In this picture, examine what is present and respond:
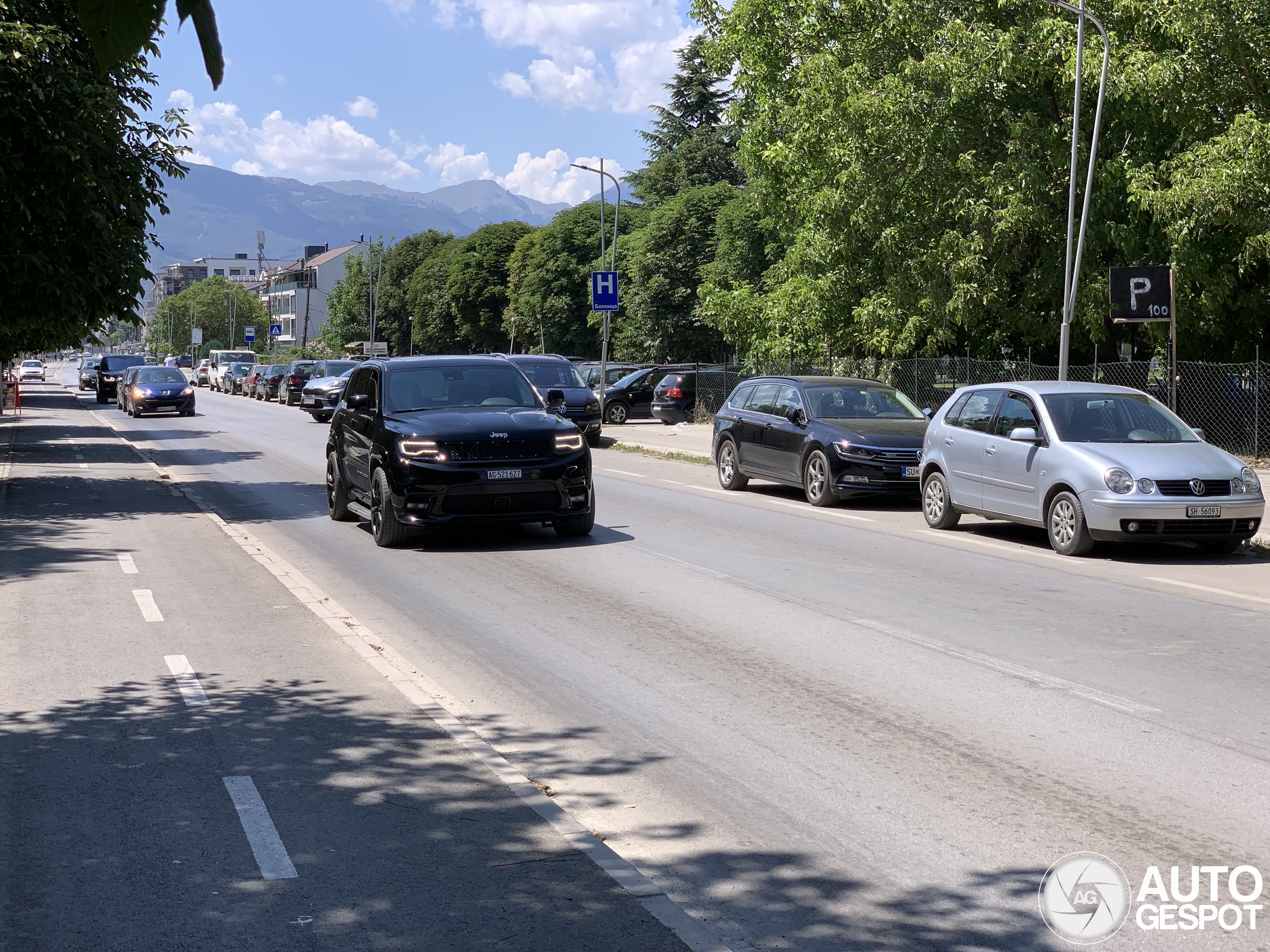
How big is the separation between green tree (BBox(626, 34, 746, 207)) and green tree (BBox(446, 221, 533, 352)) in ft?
57.2

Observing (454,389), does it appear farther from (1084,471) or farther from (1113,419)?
(1113,419)

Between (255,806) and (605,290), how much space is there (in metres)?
29.0

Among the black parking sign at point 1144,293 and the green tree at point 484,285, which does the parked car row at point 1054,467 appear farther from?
the green tree at point 484,285

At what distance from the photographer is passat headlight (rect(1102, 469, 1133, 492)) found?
12.5 m

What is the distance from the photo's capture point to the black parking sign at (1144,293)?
16766 mm

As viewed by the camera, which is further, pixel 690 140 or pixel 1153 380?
pixel 690 140

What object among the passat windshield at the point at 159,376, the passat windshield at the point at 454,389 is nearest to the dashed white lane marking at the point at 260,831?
the passat windshield at the point at 454,389

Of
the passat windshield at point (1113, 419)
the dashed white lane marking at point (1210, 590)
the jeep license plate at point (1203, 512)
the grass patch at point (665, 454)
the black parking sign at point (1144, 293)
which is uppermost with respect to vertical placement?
the black parking sign at point (1144, 293)

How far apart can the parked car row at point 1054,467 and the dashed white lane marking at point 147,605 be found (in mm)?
8017

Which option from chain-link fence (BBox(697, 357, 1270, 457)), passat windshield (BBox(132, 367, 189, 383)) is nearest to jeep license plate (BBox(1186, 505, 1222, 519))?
chain-link fence (BBox(697, 357, 1270, 457))

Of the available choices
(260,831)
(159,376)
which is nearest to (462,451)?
(260,831)

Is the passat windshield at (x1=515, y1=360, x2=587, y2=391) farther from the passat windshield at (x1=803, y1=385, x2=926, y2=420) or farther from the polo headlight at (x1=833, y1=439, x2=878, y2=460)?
the polo headlight at (x1=833, y1=439, x2=878, y2=460)

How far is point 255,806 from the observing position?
5.28 m

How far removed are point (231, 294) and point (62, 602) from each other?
151843 millimetres
